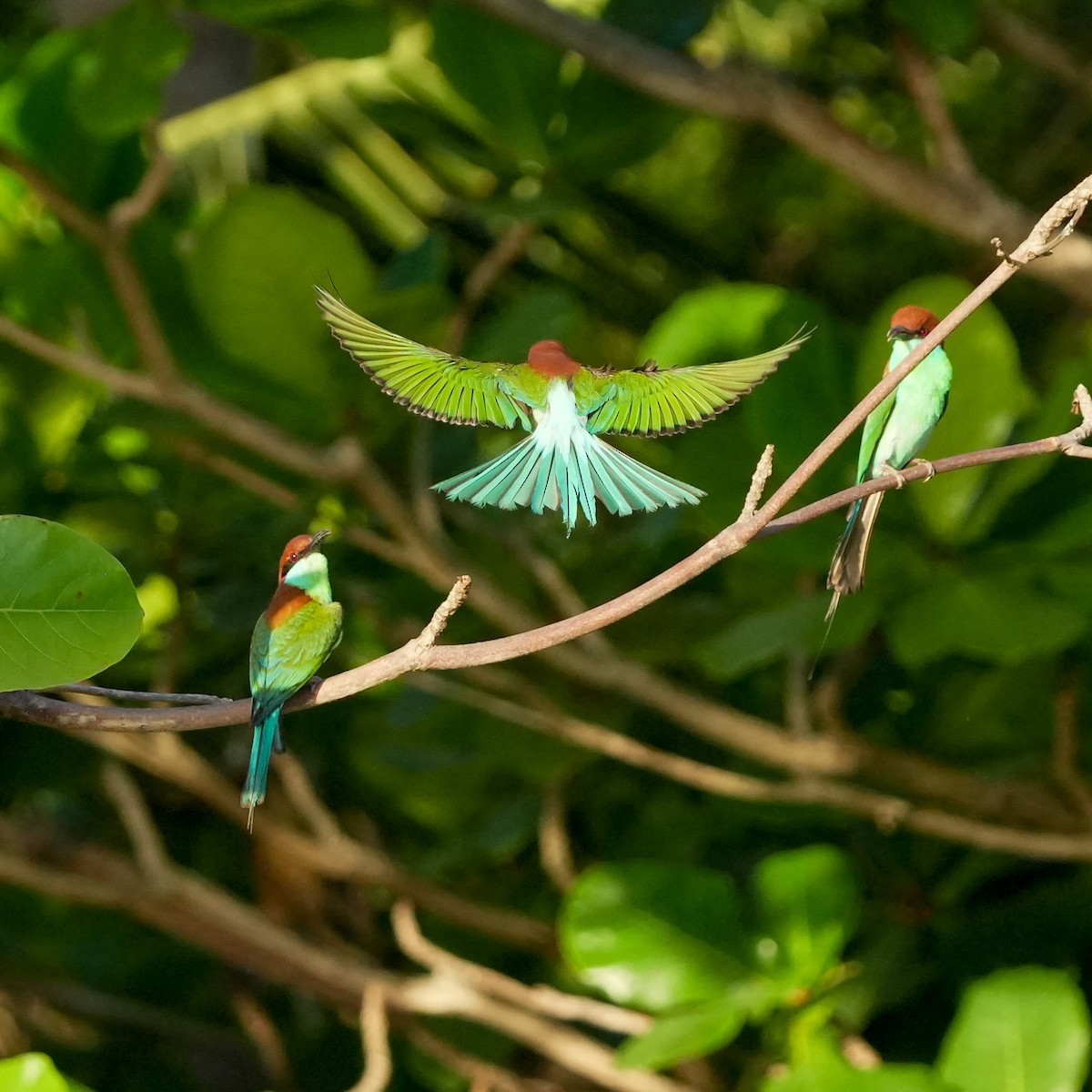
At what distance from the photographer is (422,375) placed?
1.37ft

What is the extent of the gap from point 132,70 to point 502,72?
32 cm

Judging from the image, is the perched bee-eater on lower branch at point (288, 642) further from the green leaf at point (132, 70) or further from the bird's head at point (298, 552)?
the green leaf at point (132, 70)

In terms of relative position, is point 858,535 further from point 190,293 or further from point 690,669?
point 690,669

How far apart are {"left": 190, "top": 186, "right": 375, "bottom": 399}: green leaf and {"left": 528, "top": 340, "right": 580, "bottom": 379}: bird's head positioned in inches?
17.1

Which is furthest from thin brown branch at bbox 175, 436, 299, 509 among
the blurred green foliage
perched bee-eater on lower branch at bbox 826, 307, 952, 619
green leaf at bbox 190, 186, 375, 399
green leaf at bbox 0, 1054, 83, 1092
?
perched bee-eater on lower branch at bbox 826, 307, 952, 619

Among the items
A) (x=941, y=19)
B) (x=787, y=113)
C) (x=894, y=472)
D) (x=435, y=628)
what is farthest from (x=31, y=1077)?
(x=941, y=19)

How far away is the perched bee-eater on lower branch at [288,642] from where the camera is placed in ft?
1.47

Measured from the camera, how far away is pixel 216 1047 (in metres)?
1.88

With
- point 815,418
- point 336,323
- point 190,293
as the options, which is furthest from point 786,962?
point 336,323

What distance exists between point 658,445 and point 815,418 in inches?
9.8

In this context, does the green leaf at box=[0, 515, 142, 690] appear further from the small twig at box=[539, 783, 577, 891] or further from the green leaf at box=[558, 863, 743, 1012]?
the small twig at box=[539, 783, 577, 891]

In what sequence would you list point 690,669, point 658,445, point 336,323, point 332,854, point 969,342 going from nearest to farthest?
1. point 336,323
2. point 969,342
3. point 658,445
4. point 332,854
5. point 690,669

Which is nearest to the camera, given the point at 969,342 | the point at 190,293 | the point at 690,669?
the point at 969,342

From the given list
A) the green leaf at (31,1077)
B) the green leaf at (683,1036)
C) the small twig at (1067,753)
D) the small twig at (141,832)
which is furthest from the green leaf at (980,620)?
the small twig at (141,832)
